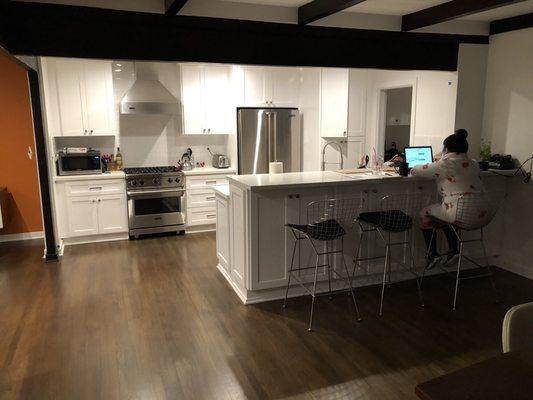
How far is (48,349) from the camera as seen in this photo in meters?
2.97

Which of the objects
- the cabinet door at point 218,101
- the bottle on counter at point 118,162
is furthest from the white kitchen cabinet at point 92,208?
the cabinet door at point 218,101

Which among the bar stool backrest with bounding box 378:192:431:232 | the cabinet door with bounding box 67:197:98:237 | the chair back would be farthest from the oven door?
the chair back

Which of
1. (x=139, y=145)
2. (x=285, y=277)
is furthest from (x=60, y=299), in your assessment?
(x=139, y=145)

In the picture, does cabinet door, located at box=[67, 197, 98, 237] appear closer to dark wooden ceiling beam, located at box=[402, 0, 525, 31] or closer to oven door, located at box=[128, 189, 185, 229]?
oven door, located at box=[128, 189, 185, 229]

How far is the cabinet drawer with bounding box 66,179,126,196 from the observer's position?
5438mm

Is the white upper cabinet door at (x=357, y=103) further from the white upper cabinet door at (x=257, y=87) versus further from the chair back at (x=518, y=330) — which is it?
the chair back at (x=518, y=330)

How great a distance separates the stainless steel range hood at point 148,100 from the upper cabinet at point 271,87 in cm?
107

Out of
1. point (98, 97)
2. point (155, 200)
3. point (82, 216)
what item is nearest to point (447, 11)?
point (155, 200)

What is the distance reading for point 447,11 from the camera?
369 centimetres

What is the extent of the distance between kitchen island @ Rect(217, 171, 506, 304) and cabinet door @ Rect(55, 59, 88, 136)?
2.69 meters

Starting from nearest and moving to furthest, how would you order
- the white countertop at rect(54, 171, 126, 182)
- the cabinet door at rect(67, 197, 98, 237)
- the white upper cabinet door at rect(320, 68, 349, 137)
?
the white countertop at rect(54, 171, 126, 182) < the cabinet door at rect(67, 197, 98, 237) < the white upper cabinet door at rect(320, 68, 349, 137)

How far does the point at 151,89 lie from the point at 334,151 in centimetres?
272

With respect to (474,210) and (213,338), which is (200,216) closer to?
(213,338)

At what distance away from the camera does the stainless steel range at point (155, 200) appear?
5.69 metres
